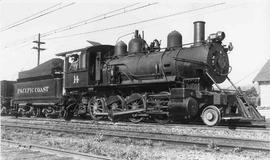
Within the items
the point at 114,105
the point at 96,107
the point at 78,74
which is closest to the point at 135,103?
the point at 114,105

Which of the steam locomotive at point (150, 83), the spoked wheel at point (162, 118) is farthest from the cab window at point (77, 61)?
the spoked wheel at point (162, 118)

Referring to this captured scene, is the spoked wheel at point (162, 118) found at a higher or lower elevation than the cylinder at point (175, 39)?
lower

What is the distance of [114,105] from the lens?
13828mm

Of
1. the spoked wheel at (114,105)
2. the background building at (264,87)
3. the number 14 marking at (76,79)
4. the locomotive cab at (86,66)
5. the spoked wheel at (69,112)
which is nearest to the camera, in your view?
the spoked wheel at (114,105)

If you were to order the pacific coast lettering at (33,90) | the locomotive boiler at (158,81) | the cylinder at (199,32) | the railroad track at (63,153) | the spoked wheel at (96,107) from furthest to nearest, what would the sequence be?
the pacific coast lettering at (33,90), the spoked wheel at (96,107), the cylinder at (199,32), the locomotive boiler at (158,81), the railroad track at (63,153)

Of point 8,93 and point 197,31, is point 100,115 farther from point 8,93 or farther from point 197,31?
point 8,93

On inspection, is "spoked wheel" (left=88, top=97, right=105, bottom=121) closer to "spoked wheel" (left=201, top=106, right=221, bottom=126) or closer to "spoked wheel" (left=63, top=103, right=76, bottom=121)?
"spoked wheel" (left=63, top=103, right=76, bottom=121)

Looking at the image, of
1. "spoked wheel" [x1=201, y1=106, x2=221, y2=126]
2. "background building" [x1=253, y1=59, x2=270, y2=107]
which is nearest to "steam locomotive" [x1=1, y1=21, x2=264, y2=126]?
"spoked wheel" [x1=201, y1=106, x2=221, y2=126]

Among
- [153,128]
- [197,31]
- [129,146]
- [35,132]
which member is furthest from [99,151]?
[197,31]

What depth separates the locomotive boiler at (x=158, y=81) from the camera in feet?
35.8

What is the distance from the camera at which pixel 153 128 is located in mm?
10922

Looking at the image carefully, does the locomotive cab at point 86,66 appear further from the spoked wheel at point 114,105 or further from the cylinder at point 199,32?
the cylinder at point 199,32

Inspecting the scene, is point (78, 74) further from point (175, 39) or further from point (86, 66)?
point (175, 39)

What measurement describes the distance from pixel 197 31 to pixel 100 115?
5.47 meters
